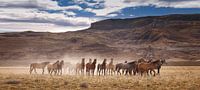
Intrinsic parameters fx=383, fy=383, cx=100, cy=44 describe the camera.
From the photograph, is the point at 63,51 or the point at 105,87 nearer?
the point at 105,87

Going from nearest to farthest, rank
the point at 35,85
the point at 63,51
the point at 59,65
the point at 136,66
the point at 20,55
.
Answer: the point at 35,85 < the point at 136,66 < the point at 59,65 < the point at 20,55 < the point at 63,51

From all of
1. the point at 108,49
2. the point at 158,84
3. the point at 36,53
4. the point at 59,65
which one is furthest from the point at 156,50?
the point at 158,84

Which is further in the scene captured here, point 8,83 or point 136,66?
point 136,66

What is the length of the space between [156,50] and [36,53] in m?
54.9

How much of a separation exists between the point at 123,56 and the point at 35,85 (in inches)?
5261

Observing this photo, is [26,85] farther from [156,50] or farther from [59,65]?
[156,50]

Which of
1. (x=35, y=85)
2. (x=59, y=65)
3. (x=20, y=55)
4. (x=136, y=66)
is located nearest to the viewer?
(x=35, y=85)

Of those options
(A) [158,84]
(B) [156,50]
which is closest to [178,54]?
(B) [156,50]

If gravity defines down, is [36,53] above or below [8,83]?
below

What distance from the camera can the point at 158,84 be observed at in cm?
2934

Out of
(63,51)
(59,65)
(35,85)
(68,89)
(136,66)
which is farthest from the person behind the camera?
(63,51)

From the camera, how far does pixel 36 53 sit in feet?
533

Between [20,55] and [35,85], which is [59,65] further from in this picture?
[20,55]

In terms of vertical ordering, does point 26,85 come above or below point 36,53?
above
